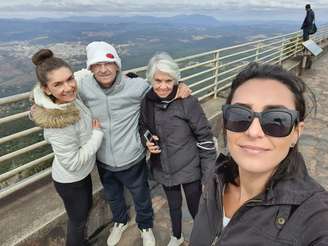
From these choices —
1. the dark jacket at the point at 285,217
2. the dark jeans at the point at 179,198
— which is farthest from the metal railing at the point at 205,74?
the dark jacket at the point at 285,217

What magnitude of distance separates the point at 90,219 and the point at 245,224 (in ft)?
6.57

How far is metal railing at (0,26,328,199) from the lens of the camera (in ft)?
8.05

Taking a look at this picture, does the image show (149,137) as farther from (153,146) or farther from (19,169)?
(19,169)

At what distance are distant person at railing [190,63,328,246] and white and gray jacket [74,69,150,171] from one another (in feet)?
3.64

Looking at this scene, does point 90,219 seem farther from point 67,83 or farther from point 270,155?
point 270,155

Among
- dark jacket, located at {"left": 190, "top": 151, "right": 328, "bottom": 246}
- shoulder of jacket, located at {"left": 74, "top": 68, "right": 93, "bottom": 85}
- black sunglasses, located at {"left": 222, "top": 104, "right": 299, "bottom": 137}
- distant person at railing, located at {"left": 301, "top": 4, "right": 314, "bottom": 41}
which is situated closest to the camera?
dark jacket, located at {"left": 190, "top": 151, "right": 328, "bottom": 246}

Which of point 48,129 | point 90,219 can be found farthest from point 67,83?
point 90,219

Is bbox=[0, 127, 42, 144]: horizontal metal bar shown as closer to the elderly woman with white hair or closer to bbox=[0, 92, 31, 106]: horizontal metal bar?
bbox=[0, 92, 31, 106]: horizontal metal bar

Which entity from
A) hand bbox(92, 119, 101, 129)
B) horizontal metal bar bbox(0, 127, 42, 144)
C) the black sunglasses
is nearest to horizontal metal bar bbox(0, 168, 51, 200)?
horizontal metal bar bbox(0, 127, 42, 144)

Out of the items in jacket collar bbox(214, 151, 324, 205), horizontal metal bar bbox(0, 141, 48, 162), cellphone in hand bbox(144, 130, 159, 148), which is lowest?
horizontal metal bar bbox(0, 141, 48, 162)

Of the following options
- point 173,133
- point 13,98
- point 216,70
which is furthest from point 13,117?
point 216,70

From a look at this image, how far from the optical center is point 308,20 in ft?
37.6

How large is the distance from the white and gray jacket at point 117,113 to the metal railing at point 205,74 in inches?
23.9

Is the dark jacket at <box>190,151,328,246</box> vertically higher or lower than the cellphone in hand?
higher
